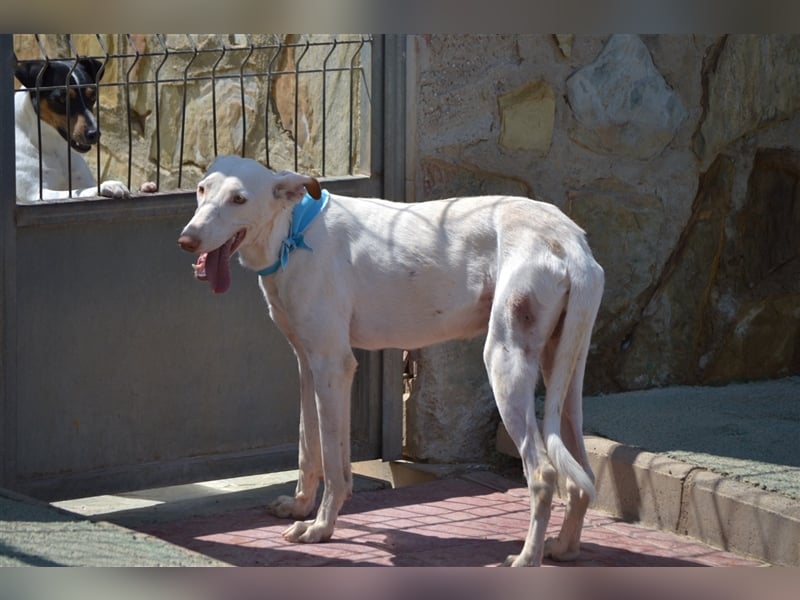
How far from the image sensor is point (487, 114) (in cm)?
618

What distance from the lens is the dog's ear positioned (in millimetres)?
4883

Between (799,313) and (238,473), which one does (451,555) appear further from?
(799,313)

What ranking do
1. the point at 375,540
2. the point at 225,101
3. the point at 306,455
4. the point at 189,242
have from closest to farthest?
the point at 189,242, the point at 375,540, the point at 306,455, the point at 225,101

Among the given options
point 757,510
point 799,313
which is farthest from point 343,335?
point 799,313

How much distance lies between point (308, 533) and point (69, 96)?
7.91 feet

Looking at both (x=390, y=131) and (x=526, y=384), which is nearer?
(x=526, y=384)

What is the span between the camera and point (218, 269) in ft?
15.9

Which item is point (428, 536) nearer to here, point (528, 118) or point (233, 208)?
point (233, 208)

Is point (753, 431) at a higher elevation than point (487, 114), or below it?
below

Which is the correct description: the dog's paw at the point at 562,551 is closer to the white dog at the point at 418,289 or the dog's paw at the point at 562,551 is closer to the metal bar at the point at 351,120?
the white dog at the point at 418,289

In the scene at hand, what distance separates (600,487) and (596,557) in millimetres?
672

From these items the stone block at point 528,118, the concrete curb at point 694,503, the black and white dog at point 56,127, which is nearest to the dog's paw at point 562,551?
the concrete curb at point 694,503

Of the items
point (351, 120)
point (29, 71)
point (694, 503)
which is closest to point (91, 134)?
point (29, 71)

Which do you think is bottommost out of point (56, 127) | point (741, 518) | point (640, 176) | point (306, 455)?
point (741, 518)
